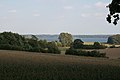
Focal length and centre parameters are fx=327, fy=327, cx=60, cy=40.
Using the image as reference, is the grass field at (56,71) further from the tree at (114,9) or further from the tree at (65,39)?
the tree at (65,39)

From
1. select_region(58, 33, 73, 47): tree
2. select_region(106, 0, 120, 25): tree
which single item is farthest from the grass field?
select_region(58, 33, 73, 47): tree

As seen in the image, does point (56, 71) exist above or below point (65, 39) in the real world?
below

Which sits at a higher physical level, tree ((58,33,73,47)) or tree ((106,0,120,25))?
tree ((106,0,120,25))

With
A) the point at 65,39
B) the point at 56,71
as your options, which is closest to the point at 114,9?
the point at 56,71

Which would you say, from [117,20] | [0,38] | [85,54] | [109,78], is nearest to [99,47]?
[0,38]

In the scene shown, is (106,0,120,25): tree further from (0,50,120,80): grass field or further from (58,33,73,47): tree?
(58,33,73,47): tree

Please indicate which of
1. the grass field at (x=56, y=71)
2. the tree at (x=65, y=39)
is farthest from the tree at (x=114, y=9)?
the tree at (x=65, y=39)

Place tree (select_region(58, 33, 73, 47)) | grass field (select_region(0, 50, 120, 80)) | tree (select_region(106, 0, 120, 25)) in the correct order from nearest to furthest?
grass field (select_region(0, 50, 120, 80)) → tree (select_region(106, 0, 120, 25)) → tree (select_region(58, 33, 73, 47))

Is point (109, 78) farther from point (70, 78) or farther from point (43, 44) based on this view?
point (43, 44)

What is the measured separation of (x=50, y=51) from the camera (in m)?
56.8

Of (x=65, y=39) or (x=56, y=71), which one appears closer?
(x=56, y=71)

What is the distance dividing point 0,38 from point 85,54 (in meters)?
27.5

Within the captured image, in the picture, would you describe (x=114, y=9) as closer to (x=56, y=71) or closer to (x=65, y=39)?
(x=56, y=71)

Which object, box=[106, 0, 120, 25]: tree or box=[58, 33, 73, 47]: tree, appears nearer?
box=[106, 0, 120, 25]: tree
